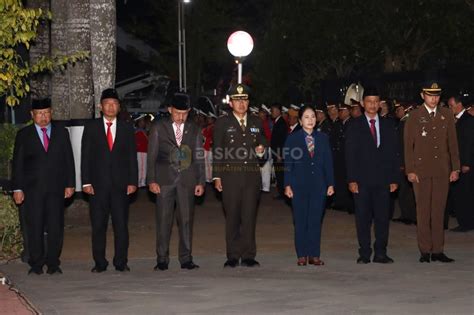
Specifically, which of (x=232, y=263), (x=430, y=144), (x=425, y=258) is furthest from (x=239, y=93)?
(x=425, y=258)

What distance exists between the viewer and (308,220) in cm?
1358

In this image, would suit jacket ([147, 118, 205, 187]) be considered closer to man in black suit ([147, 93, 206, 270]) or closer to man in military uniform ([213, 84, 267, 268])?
man in black suit ([147, 93, 206, 270])

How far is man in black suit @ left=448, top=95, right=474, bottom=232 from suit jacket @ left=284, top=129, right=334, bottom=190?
139 inches

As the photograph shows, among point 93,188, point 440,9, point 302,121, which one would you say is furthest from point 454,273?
point 440,9

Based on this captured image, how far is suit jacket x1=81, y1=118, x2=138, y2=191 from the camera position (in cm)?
1323

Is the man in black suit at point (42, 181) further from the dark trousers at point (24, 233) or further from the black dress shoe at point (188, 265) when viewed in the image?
the black dress shoe at point (188, 265)

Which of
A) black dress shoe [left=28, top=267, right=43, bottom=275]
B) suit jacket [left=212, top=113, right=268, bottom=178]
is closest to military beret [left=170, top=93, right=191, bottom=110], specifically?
suit jacket [left=212, top=113, right=268, bottom=178]

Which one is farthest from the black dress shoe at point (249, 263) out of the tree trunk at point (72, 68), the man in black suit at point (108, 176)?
the tree trunk at point (72, 68)

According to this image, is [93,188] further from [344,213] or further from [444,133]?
[344,213]

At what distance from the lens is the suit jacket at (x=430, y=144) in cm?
1362

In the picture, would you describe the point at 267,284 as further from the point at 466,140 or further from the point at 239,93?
the point at 466,140

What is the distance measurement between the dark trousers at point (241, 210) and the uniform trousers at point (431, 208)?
6.87ft

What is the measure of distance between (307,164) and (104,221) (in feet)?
8.62

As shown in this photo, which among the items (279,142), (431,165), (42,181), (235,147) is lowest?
(42,181)
